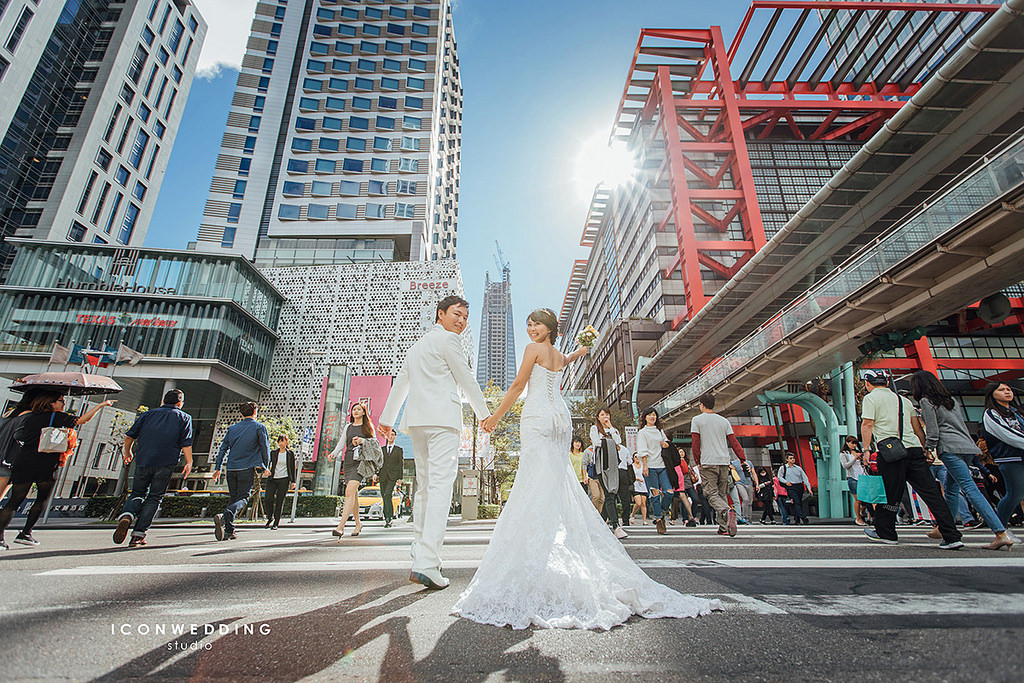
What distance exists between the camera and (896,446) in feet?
16.4

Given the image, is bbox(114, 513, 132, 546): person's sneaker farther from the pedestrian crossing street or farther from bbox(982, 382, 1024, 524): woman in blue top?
bbox(982, 382, 1024, 524): woman in blue top

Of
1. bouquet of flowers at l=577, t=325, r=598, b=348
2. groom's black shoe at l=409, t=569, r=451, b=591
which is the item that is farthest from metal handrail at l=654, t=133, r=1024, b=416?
groom's black shoe at l=409, t=569, r=451, b=591

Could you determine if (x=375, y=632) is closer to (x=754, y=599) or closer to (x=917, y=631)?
(x=754, y=599)

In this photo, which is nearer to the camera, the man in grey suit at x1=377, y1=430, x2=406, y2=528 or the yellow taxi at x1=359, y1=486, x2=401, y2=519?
the man in grey suit at x1=377, y1=430, x2=406, y2=528

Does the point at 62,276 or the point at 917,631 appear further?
the point at 62,276

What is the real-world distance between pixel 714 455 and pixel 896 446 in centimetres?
236

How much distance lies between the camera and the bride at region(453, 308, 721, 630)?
2258 mm

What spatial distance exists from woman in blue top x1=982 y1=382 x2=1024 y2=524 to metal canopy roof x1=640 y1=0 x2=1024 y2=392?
14776 millimetres

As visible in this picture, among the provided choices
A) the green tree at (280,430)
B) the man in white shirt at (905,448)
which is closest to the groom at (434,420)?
the man in white shirt at (905,448)

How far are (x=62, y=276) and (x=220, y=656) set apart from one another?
142ft

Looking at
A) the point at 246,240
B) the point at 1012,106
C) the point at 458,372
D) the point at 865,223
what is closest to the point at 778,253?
the point at 865,223

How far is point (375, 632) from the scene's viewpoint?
204 centimetres

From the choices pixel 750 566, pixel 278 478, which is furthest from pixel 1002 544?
pixel 278 478

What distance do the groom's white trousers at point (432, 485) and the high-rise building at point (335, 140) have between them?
41751 mm
